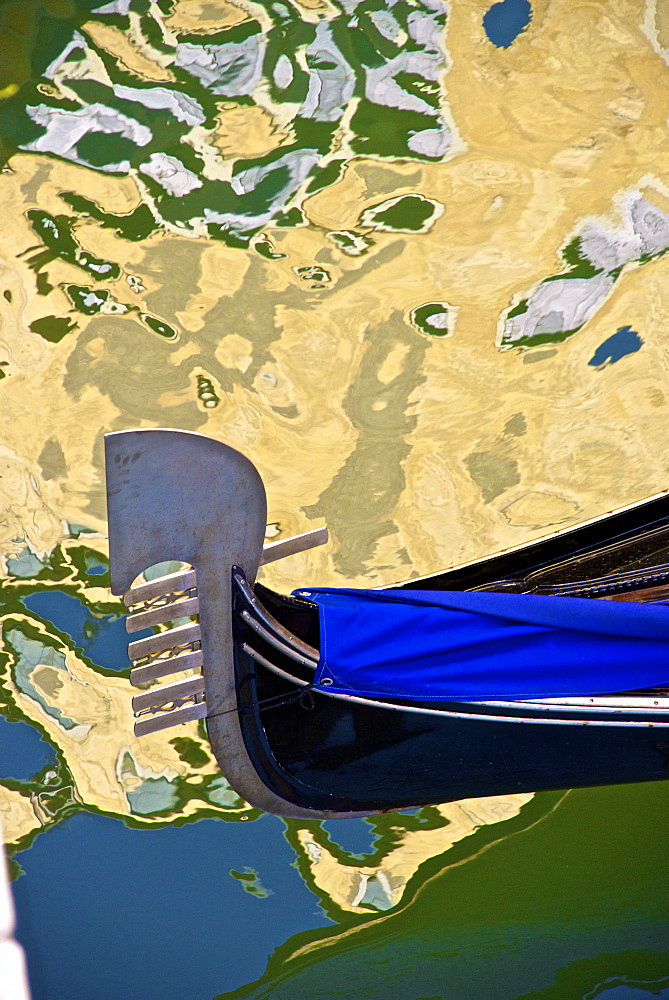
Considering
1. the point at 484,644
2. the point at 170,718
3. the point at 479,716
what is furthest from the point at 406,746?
the point at 170,718

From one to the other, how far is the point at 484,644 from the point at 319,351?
1.31m

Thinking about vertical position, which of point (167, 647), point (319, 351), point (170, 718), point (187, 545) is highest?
point (319, 351)

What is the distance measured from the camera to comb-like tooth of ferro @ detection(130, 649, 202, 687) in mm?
1358

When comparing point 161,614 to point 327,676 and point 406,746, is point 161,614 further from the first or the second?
point 406,746

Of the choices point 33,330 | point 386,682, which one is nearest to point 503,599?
point 386,682

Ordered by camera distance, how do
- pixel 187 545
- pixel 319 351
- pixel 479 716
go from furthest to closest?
1. pixel 319 351
2. pixel 479 716
3. pixel 187 545

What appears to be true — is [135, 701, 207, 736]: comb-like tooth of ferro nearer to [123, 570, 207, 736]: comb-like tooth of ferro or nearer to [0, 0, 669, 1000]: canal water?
[123, 570, 207, 736]: comb-like tooth of ferro

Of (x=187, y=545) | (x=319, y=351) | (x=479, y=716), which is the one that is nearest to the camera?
(x=187, y=545)

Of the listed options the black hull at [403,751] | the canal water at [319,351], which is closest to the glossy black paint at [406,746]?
the black hull at [403,751]

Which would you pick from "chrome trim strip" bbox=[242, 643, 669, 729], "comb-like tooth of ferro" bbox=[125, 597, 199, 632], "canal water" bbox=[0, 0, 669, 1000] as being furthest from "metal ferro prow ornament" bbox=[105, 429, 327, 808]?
"canal water" bbox=[0, 0, 669, 1000]

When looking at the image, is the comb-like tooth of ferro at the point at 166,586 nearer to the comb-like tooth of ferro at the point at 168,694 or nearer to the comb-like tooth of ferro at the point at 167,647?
the comb-like tooth of ferro at the point at 167,647

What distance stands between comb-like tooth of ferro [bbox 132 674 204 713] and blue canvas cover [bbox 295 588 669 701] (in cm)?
21

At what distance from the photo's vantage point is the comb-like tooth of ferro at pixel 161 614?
131 centimetres

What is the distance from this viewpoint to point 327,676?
138cm
